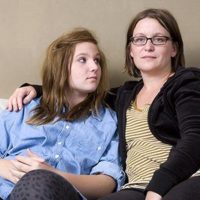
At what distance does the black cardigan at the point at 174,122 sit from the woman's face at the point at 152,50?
0.12 meters

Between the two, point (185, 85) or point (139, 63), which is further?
point (139, 63)

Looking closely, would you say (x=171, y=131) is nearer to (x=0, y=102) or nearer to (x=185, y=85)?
(x=185, y=85)

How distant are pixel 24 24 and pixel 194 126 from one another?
100cm

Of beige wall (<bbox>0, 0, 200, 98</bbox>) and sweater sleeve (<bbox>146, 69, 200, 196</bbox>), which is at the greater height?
beige wall (<bbox>0, 0, 200, 98</bbox>)

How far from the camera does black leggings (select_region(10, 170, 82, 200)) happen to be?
818mm

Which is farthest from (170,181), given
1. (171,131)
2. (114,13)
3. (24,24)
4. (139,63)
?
(24,24)

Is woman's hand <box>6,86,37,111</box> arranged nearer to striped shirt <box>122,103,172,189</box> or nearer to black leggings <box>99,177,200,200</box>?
striped shirt <box>122,103,172,189</box>

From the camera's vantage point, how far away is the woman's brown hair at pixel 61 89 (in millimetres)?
1343

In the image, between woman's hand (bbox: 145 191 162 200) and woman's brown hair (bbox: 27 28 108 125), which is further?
woman's brown hair (bbox: 27 28 108 125)

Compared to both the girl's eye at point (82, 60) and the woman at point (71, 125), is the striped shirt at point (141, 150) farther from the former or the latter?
the girl's eye at point (82, 60)

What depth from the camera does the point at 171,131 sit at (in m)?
1.13

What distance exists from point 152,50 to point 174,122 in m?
0.28

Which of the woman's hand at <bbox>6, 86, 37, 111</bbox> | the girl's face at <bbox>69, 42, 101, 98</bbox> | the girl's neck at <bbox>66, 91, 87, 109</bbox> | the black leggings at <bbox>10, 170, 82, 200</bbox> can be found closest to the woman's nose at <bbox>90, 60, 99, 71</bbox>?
the girl's face at <bbox>69, 42, 101, 98</bbox>

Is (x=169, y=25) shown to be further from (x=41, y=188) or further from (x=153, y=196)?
(x=41, y=188)
